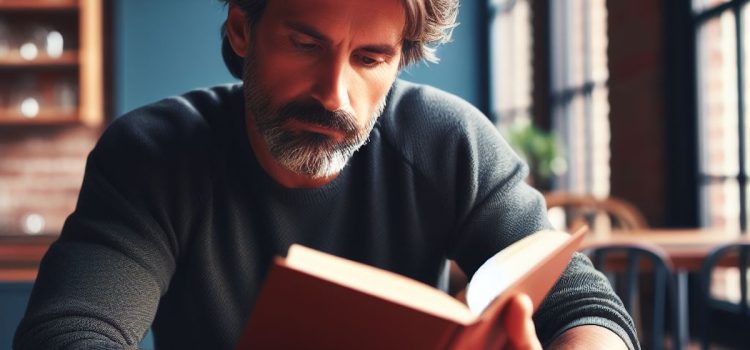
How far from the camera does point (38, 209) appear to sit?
5406mm

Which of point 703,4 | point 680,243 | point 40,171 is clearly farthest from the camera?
point 40,171

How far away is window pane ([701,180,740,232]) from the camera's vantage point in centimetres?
314

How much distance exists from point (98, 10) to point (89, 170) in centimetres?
474

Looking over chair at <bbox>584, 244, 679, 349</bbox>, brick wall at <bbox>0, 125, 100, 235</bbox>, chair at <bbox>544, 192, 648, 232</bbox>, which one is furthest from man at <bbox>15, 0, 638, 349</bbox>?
brick wall at <bbox>0, 125, 100, 235</bbox>

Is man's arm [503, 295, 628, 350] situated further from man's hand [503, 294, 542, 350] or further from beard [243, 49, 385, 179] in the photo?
beard [243, 49, 385, 179]

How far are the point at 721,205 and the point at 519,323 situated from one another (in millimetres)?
2842

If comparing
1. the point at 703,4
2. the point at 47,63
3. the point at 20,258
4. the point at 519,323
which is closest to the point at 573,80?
the point at 703,4

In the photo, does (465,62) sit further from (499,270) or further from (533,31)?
(499,270)

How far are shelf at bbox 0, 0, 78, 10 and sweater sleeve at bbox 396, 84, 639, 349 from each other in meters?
4.49

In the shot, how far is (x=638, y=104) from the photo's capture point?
3.75 m

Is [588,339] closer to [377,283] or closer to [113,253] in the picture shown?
[377,283]

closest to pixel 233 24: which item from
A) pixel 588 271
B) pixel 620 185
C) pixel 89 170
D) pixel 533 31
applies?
pixel 89 170

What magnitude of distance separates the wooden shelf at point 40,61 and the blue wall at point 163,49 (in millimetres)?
588

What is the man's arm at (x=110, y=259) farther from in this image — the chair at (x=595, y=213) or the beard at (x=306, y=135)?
the chair at (x=595, y=213)
